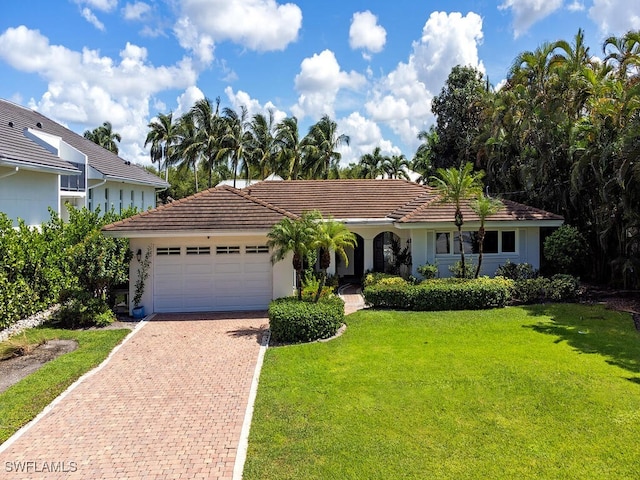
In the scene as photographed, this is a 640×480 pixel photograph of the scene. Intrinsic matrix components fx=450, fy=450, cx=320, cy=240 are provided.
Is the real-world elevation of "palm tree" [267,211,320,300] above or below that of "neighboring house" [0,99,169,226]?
below

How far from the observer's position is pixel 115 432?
293 inches

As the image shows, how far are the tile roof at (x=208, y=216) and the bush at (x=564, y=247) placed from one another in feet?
38.1

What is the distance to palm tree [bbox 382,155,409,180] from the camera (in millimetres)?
53156

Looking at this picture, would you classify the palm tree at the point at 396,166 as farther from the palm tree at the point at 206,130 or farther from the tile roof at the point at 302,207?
the tile roof at the point at 302,207

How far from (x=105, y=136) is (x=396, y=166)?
43.1 metres

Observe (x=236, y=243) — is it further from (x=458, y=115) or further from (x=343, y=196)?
(x=458, y=115)

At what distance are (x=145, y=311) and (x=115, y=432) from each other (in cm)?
921

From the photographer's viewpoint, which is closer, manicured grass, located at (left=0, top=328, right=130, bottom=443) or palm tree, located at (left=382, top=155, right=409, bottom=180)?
manicured grass, located at (left=0, top=328, right=130, bottom=443)

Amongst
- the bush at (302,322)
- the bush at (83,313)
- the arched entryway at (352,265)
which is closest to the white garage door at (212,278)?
the bush at (83,313)

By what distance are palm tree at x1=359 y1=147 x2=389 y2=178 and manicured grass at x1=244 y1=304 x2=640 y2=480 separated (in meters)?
40.8

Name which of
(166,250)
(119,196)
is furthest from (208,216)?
(119,196)
